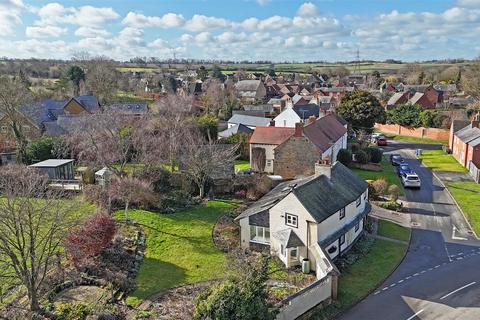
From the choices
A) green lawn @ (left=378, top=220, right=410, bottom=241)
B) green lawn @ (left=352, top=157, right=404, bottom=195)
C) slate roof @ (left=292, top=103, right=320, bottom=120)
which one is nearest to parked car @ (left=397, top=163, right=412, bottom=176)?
green lawn @ (left=352, top=157, right=404, bottom=195)

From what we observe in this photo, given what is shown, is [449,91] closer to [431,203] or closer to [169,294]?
[431,203]

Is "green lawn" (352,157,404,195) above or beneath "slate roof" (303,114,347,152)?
beneath

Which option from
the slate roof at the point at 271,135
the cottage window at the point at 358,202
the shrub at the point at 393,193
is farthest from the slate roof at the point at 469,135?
the cottage window at the point at 358,202

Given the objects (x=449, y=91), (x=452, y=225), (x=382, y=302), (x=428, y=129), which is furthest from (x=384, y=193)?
(x=449, y=91)

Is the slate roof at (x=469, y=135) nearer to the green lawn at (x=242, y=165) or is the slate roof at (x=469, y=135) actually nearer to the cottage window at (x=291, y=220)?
the green lawn at (x=242, y=165)

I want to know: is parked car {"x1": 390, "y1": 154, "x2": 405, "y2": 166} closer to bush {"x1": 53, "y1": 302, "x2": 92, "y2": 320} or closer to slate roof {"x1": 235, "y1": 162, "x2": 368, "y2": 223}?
slate roof {"x1": 235, "y1": 162, "x2": 368, "y2": 223}

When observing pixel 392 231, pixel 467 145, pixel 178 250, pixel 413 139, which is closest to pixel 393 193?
pixel 392 231
